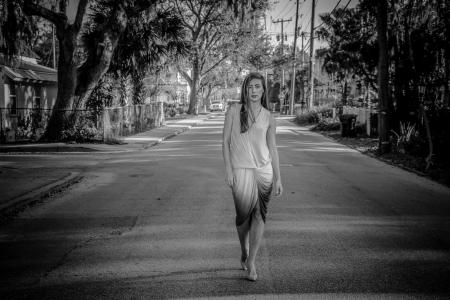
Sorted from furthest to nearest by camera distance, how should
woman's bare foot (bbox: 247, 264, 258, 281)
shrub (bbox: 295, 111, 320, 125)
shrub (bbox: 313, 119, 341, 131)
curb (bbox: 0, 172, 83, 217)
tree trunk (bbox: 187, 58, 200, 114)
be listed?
tree trunk (bbox: 187, 58, 200, 114) → shrub (bbox: 295, 111, 320, 125) → shrub (bbox: 313, 119, 341, 131) → curb (bbox: 0, 172, 83, 217) → woman's bare foot (bbox: 247, 264, 258, 281)

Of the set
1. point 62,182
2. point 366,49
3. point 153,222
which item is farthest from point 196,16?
point 153,222

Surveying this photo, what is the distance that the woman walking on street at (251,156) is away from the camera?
15.0 ft

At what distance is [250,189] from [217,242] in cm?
149

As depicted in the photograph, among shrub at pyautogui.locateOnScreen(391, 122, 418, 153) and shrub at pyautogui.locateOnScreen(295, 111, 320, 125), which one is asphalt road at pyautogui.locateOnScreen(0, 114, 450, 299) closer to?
shrub at pyautogui.locateOnScreen(391, 122, 418, 153)

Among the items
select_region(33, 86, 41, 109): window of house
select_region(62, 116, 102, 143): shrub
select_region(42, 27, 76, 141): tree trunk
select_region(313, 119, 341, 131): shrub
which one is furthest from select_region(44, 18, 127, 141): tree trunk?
select_region(313, 119, 341, 131): shrub

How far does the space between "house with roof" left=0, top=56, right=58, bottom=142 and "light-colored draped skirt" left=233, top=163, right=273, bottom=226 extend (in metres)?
16.5

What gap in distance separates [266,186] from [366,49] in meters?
20.7

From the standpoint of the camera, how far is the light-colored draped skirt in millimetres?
4566

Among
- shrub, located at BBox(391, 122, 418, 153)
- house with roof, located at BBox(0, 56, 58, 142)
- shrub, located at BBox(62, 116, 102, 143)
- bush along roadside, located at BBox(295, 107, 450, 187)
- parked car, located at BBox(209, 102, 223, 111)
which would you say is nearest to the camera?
bush along roadside, located at BBox(295, 107, 450, 187)

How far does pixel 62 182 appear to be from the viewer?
1027cm

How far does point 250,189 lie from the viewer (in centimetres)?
457

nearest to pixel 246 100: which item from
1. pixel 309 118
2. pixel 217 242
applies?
pixel 217 242

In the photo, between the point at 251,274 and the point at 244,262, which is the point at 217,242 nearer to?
the point at 244,262

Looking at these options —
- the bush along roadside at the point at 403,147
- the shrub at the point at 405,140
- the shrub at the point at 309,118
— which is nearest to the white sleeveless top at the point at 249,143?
the bush along roadside at the point at 403,147
